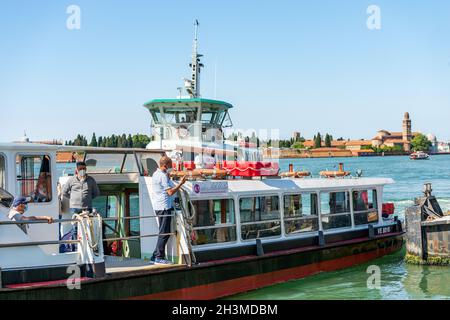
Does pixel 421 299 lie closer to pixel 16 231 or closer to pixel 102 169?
pixel 102 169

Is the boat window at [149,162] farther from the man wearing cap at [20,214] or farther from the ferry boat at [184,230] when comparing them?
the man wearing cap at [20,214]

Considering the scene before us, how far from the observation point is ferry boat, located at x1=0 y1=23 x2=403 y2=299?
9039 mm

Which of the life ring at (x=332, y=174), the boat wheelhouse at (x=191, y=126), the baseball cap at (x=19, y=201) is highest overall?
the boat wheelhouse at (x=191, y=126)

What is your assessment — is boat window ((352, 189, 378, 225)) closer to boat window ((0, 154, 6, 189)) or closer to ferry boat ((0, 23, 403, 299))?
ferry boat ((0, 23, 403, 299))

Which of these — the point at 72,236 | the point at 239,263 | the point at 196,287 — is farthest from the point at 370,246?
the point at 72,236

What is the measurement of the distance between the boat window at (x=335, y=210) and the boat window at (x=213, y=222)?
2.83 meters

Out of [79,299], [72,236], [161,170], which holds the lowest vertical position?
[79,299]

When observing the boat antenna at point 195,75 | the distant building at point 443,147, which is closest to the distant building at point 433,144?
the distant building at point 443,147

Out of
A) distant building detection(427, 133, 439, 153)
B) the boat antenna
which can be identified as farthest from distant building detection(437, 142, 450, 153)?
the boat antenna

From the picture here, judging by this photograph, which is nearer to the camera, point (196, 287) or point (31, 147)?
point (31, 147)

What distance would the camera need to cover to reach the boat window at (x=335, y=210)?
45.2 ft

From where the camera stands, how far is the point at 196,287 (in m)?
10.5

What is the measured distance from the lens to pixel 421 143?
180 m
